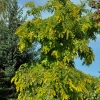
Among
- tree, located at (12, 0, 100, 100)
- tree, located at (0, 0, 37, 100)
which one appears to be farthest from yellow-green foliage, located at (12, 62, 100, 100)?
tree, located at (0, 0, 37, 100)

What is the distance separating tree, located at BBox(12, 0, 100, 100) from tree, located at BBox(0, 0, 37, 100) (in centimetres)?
333

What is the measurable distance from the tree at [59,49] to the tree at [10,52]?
10.9ft

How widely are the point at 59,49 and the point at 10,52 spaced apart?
435cm

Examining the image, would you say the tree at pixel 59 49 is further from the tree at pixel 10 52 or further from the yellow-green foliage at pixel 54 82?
the tree at pixel 10 52

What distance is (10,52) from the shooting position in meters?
15.1

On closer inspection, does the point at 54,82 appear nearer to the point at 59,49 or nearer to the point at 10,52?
the point at 59,49

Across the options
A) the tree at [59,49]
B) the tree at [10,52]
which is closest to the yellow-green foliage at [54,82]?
the tree at [59,49]

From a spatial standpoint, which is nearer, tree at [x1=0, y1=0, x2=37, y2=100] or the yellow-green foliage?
the yellow-green foliage

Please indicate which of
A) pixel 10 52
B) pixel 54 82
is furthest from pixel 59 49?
pixel 10 52

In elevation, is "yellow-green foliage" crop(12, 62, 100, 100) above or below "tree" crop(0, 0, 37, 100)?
below

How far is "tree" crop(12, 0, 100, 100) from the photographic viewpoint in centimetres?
1071

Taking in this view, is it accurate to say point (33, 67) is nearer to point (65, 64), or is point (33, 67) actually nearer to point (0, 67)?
point (65, 64)

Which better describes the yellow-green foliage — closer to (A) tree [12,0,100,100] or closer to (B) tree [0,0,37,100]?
(A) tree [12,0,100,100]

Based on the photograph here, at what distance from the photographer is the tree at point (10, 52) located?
14.8m
